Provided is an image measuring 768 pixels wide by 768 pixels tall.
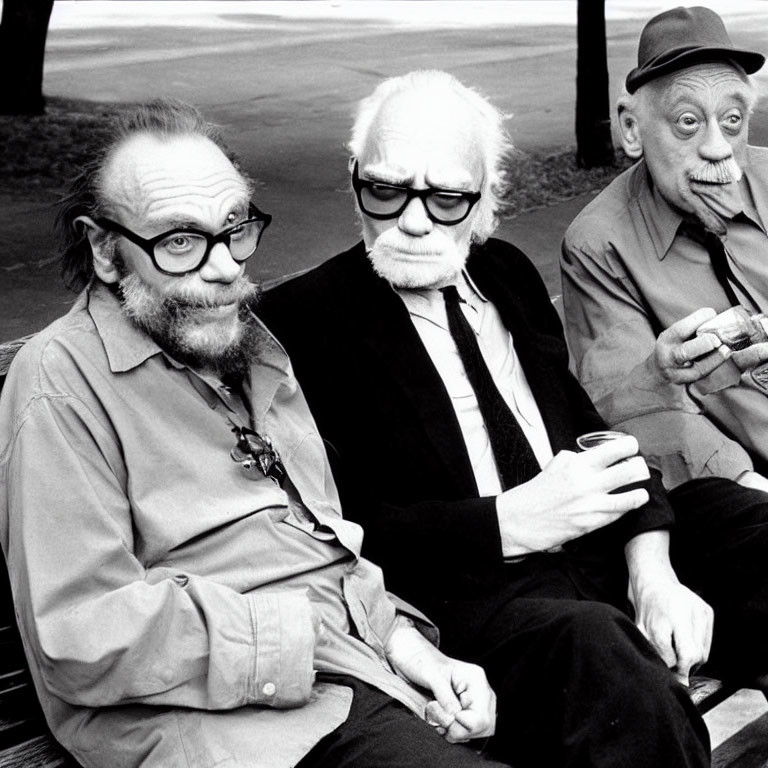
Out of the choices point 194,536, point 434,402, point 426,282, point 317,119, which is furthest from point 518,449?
point 317,119

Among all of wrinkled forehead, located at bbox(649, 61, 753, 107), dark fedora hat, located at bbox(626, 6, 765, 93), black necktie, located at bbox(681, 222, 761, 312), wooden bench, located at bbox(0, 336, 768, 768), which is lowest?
wooden bench, located at bbox(0, 336, 768, 768)

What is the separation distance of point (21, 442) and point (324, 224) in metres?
5.97

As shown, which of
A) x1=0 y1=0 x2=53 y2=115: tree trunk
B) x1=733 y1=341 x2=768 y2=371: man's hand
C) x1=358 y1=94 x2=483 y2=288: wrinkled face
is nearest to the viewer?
x1=358 y1=94 x2=483 y2=288: wrinkled face

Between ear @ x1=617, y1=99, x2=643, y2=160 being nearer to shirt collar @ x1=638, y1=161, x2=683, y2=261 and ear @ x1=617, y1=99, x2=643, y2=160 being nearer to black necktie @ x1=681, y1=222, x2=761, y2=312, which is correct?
shirt collar @ x1=638, y1=161, x2=683, y2=261

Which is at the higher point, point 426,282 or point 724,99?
point 724,99

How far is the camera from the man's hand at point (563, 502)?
278cm

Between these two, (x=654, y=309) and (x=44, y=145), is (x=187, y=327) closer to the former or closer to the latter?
(x=654, y=309)

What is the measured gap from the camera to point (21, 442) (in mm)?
2199

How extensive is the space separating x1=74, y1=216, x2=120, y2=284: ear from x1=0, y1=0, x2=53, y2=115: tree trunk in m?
8.52

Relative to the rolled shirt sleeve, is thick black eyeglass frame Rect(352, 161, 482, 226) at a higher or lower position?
higher

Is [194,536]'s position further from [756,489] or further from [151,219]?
[756,489]

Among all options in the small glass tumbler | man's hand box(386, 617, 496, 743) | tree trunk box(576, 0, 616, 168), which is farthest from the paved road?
man's hand box(386, 617, 496, 743)

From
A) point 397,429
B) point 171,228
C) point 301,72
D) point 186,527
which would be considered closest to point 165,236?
point 171,228

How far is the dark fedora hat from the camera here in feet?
11.5
